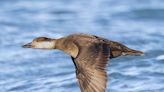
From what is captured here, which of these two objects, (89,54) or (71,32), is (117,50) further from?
(71,32)

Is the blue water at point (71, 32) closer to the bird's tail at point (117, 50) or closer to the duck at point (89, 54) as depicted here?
the bird's tail at point (117, 50)

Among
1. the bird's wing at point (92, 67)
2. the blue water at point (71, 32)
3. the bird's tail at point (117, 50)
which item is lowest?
the bird's wing at point (92, 67)

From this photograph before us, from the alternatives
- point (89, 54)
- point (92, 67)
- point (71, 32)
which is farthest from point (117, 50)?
point (71, 32)

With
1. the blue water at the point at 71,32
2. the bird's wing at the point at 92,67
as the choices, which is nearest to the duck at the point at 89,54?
the bird's wing at the point at 92,67

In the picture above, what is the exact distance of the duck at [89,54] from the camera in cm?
835

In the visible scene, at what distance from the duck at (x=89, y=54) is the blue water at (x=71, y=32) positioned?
1758 mm

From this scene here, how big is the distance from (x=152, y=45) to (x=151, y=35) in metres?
0.45

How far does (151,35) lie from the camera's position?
1371 cm

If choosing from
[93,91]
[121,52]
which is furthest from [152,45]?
[93,91]

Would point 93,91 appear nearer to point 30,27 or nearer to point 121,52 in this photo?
point 121,52

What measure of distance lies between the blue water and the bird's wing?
2110 mm

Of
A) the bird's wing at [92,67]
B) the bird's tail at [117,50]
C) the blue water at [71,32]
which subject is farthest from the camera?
the blue water at [71,32]

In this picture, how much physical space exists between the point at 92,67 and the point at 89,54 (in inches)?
8.6

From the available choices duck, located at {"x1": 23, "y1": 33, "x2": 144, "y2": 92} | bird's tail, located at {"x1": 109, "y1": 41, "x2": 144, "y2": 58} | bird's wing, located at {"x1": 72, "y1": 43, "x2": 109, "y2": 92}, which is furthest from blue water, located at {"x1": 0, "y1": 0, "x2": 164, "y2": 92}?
bird's wing, located at {"x1": 72, "y1": 43, "x2": 109, "y2": 92}
